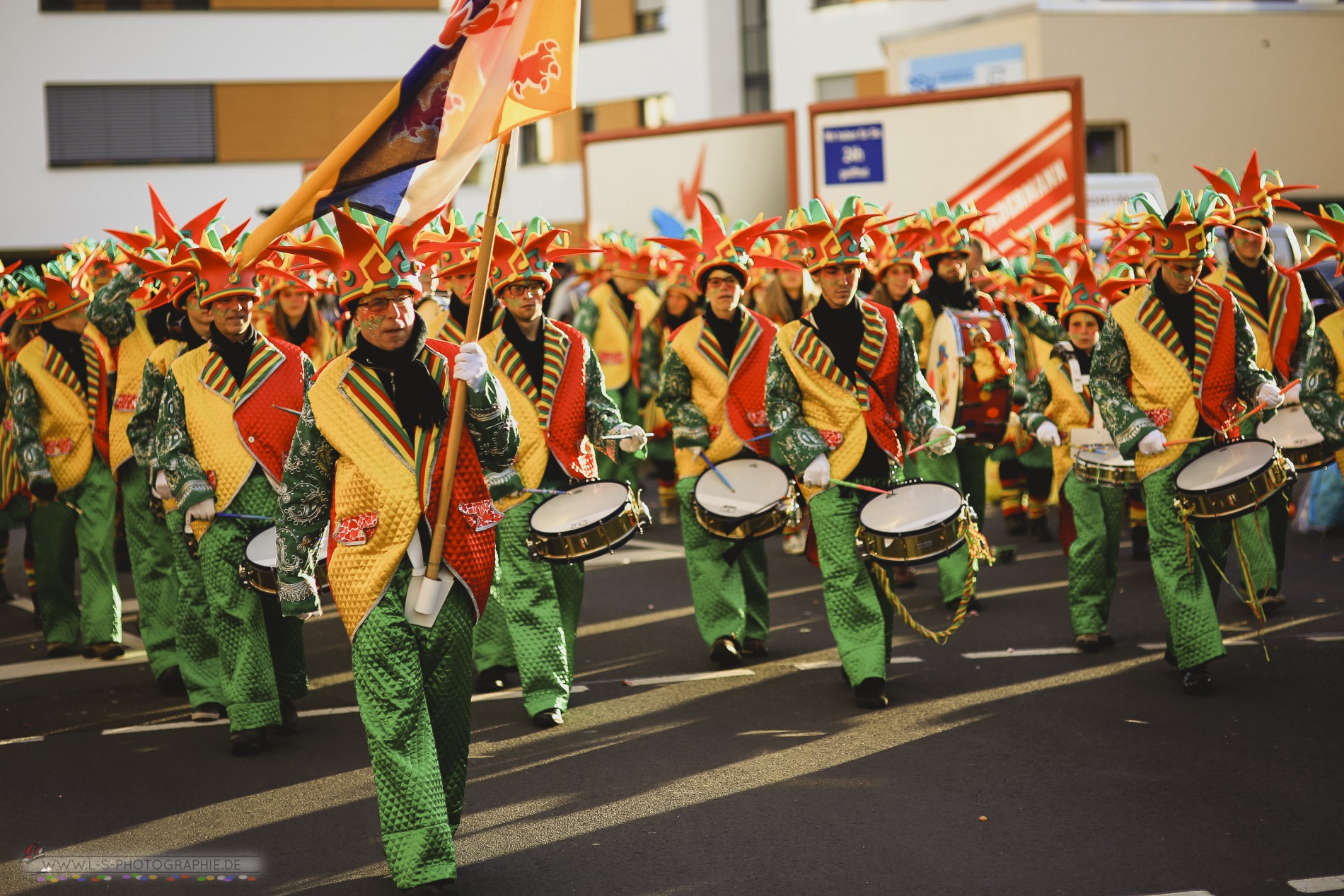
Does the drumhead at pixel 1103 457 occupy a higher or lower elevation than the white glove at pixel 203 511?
lower

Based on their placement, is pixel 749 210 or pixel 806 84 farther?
pixel 806 84

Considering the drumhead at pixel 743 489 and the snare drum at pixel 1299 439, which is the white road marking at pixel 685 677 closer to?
the drumhead at pixel 743 489

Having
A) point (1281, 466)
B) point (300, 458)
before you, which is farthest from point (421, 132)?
point (1281, 466)

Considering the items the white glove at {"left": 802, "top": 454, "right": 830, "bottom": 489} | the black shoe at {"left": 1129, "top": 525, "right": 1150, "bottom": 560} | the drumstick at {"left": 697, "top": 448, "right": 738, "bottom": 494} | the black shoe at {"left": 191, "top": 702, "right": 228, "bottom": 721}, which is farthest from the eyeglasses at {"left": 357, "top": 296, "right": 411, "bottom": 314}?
the black shoe at {"left": 1129, "top": 525, "right": 1150, "bottom": 560}

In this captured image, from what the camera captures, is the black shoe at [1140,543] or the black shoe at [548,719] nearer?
the black shoe at [548,719]

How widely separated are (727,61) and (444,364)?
31.7 metres

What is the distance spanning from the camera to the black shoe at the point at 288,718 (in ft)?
24.6

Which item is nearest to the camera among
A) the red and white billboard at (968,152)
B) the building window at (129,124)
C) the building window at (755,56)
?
the red and white billboard at (968,152)

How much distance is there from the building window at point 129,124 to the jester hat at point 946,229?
26766mm

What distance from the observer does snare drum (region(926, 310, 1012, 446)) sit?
987 cm

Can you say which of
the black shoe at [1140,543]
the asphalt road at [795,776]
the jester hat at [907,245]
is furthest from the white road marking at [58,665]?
the black shoe at [1140,543]

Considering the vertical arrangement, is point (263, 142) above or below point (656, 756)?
above

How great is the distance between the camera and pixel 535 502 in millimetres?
7684

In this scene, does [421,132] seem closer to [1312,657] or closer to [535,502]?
[535,502]
